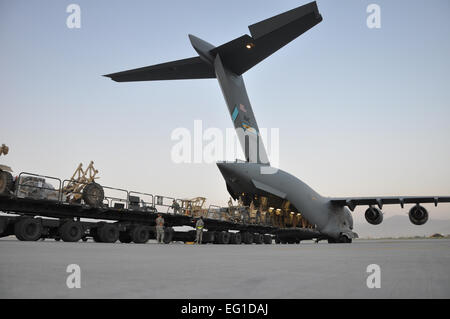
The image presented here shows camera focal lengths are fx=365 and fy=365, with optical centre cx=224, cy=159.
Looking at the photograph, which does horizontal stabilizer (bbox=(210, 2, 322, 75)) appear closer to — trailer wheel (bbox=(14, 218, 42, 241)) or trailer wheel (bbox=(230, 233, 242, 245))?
trailer wheel (bbox=(230, 233, 242, 245))

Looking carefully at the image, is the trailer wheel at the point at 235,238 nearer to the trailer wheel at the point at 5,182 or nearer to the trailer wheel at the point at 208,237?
the trailer wheel at the point at 208,237

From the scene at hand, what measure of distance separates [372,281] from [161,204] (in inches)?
589

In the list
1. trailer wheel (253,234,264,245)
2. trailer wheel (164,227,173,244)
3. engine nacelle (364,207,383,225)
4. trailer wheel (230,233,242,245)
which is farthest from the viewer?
engine nacelle (364,207,383,225)

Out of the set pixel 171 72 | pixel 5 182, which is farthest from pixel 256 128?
pixel 5 182

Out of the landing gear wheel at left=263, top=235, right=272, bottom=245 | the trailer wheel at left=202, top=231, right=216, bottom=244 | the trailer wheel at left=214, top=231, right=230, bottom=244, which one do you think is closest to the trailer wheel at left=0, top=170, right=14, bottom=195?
the trailer wheel at left=202, top=231, right=216, bottom=244

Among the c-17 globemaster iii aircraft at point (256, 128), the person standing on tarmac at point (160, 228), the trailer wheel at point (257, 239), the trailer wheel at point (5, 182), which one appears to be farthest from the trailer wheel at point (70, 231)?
the trailer wheel at point (257, 239)

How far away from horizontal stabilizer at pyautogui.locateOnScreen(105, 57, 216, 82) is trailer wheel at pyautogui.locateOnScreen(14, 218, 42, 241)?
16.1 m

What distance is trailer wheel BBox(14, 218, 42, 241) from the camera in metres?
11.3

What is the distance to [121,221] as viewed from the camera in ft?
50.8

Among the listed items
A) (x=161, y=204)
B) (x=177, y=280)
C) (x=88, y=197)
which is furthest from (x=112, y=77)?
(x=177, y=280)

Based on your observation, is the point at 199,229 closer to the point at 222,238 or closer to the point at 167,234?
the point at 167,234
